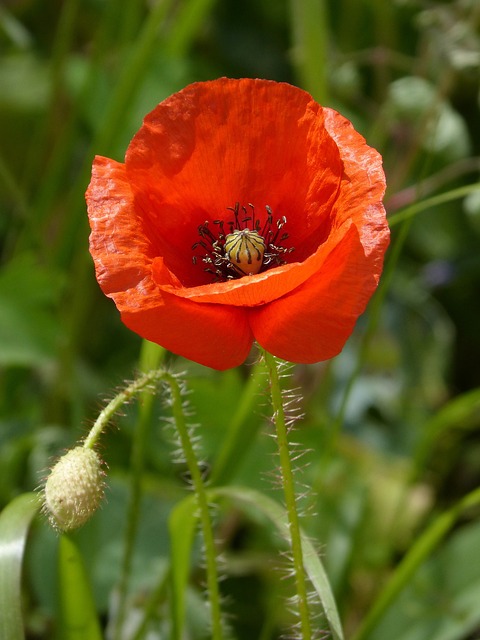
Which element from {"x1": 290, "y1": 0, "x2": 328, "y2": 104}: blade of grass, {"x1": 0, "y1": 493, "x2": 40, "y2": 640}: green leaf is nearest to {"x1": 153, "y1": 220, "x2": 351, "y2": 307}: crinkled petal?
{"x1": 0, "y1": 493, "x2": 40, "y2": 640}: green leaf

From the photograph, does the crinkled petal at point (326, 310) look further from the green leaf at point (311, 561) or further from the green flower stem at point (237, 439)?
the green flower stem at point (237, 439)

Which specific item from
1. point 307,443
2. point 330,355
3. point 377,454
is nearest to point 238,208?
point 330,355

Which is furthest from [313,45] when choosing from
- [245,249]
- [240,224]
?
[245,249]

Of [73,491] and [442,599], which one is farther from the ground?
[73,491]

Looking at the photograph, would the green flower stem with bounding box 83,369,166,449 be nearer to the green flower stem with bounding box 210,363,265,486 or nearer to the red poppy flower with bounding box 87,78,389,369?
the red poppy flower with bounding box 87,78,389,369

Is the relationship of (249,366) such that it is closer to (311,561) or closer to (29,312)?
(29,312)
